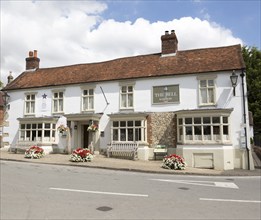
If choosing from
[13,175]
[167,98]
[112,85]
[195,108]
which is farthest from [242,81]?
[13,175]

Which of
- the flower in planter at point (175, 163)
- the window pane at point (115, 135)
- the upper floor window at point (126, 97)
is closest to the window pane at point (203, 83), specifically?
the upper floor window at point (126, 97)

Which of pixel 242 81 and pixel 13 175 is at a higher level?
pixel 242 81

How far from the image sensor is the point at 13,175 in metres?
11.8

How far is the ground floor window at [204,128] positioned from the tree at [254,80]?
17.9 m

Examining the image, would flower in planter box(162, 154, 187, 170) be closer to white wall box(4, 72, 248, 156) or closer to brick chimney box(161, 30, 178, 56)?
white wall box(4, 72, 248, 156)

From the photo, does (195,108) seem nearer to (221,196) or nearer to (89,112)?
(89,112)

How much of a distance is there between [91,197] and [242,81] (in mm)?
13878

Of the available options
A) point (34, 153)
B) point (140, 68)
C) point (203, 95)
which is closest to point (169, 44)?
point (140, 68)

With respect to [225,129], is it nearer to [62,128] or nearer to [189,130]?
[189,130]

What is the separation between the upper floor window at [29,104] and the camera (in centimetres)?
2389

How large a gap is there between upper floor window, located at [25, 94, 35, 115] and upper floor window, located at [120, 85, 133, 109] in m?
8.27

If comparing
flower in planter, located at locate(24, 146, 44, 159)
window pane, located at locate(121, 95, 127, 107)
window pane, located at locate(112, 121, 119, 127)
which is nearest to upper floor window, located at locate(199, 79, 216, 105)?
window pane, located at locate(121, 95, 127, 107)

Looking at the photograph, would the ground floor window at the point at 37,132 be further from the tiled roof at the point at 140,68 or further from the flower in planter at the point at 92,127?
the flower in planter at the point at 92,127

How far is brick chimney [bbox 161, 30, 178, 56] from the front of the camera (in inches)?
864
